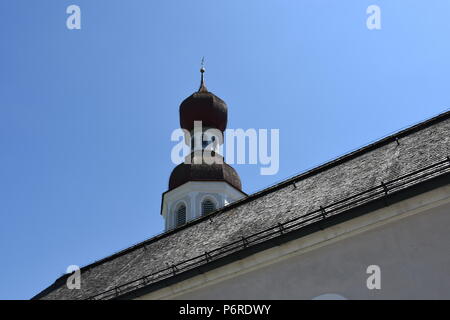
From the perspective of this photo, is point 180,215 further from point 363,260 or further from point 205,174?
point 363,260

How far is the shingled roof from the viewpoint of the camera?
Answer: 12305 millimetres

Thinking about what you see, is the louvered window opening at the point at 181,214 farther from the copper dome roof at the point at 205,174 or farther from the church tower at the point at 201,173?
the copper dome roof at the point at 205,174

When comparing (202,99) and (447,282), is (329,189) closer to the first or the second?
(447,282)

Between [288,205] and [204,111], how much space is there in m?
20.4

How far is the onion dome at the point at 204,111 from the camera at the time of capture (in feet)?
113

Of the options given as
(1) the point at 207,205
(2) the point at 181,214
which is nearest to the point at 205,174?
(1) the point at 207,205

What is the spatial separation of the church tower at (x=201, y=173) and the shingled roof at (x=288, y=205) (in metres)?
14.1

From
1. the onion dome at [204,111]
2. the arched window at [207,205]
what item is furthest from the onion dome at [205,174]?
the onion dome at [204,111]

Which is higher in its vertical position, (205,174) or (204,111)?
(204,111)

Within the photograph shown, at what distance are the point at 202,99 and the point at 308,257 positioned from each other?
76.3ft

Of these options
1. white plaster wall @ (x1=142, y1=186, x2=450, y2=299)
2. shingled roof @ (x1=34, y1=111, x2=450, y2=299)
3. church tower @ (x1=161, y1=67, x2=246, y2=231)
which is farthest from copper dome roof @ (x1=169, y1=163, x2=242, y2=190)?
white plaster wall @ (x1=142, y1=186, x2=450, y2=299)

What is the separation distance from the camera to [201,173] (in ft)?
108

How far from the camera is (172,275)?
14.0 meters
